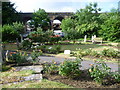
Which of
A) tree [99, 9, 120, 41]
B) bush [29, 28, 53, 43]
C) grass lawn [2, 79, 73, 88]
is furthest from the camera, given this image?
tree [99, 9, 120, 41]

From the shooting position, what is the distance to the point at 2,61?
7.44m

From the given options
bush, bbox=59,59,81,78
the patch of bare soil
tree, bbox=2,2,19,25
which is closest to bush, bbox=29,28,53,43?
the patch of bare soil

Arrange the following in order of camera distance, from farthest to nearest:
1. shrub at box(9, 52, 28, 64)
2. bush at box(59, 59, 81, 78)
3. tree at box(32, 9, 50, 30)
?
tree at box(32, 9, 50, 30), shrub at box(9, 52, 28, 64), bush at box(59, 59, 81, 78)

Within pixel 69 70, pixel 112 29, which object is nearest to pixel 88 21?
pixel 112 29

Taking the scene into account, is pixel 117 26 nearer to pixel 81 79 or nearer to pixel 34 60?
pixel 34 60

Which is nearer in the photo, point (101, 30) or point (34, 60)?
point (34, 60)

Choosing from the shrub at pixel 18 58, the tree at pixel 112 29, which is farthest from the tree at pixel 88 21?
the shrub at pixel 18 58

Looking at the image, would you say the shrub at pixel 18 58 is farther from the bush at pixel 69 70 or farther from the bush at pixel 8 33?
the bush at pixel 8 33

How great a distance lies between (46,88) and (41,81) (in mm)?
581

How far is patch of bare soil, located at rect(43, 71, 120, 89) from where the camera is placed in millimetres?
4570

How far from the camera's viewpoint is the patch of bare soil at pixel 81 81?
4.57 metres

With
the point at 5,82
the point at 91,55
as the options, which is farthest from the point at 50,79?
the point at 91,55

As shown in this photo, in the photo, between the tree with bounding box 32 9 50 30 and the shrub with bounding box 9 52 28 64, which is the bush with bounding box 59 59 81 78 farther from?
the tree with bounding box 32 9 50 30

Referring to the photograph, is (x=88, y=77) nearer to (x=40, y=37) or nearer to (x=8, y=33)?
(x=40, y=37)
